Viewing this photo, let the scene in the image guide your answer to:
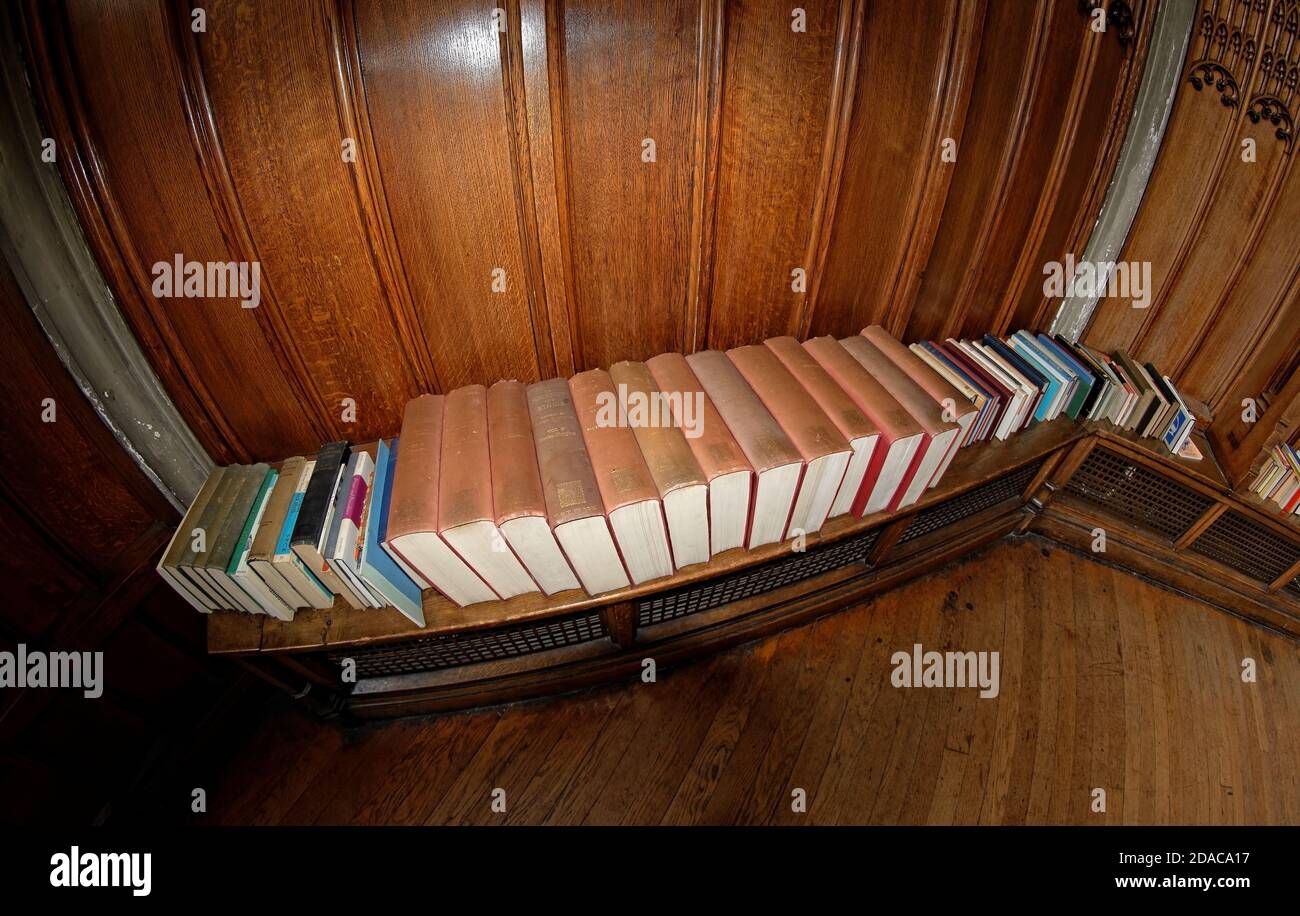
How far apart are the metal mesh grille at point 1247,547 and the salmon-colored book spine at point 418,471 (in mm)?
2780

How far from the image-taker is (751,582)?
6.10 ft

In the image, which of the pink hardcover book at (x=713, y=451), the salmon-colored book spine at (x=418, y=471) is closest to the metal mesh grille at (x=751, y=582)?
the pink hardcover book at (x=713, y=451)

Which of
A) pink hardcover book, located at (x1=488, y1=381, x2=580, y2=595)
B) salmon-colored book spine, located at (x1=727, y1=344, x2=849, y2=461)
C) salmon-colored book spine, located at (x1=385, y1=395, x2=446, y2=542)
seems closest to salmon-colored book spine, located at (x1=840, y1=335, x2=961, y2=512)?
salmon-colored book spine, located at (x1=727, y1=344, x2=849, y2=461)

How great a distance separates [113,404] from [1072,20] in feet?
8.79

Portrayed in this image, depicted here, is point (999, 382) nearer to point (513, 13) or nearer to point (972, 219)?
point (972, 219)

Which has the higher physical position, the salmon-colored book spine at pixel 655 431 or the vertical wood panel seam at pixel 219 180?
the vertical wood panel seam at pixel 219 180

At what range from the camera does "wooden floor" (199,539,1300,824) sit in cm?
170

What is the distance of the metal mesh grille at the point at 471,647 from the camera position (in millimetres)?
1650

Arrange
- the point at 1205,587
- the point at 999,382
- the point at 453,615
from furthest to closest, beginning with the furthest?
the point at 1205,587 < the point at 999,382 < the point at 453,615

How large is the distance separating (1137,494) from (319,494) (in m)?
2.88

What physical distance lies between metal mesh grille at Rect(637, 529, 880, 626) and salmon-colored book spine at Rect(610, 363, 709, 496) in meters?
0.61

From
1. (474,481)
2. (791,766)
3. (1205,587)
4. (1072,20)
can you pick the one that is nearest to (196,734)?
(474,481)

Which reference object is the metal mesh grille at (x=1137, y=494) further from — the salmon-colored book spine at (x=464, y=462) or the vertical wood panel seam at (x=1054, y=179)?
the salmon-colored book spine at (x=464, y=462)

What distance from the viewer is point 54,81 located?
38.9 inches
